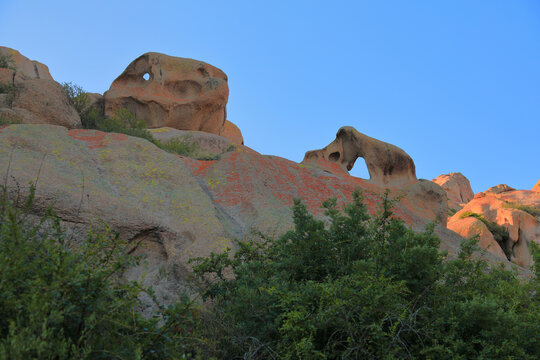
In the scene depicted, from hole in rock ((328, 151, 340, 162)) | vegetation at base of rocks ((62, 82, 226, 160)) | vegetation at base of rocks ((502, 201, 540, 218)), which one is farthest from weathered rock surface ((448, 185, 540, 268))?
vegetation at base of rocks ((62, 82, 226, 160))

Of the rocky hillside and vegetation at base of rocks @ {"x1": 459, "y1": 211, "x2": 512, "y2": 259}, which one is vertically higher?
vegetation at base of rocks @ {"x1": 459, "y1": 211, "x2": 512, "y2": 259}

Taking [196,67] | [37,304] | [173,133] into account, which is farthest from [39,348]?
[196,67]

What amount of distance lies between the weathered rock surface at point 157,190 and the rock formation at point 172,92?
1221 cm

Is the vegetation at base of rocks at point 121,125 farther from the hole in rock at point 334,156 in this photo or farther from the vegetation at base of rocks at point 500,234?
the vegetation at base of rocks at point 500,234

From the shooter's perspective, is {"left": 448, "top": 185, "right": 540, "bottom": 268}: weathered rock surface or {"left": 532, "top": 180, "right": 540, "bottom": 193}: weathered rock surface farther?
{"left": 532, "top": 180, "right": 540, "bottom": 193}: weathered rock surface

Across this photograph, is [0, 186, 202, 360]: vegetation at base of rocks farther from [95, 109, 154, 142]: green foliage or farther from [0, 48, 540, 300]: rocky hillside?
[95, 109, 154, 142]: green foliage

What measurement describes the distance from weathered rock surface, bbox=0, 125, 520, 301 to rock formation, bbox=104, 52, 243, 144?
1221 centimetres

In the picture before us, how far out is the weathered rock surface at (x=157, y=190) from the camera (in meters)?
5.82

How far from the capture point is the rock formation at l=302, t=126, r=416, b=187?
657 inches

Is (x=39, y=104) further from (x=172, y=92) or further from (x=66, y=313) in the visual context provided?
(x=66, y=313)

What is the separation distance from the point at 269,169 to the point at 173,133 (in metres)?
9.47

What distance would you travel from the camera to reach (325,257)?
471cm

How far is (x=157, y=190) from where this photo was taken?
6.86 meters

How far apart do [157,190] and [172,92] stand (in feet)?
49.2
